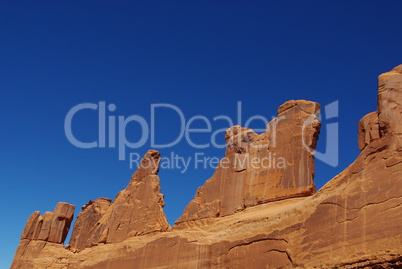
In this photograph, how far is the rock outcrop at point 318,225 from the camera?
15.5 meters

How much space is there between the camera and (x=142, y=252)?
2525 centimetres

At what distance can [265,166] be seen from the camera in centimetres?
2386

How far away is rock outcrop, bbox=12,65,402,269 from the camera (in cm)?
1545

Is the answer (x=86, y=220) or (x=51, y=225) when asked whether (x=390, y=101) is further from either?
(x=86, y=220)

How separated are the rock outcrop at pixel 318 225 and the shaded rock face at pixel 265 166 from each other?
0.10m

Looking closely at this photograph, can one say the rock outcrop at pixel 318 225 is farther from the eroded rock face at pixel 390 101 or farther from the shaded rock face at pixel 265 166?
the shaded rock face at pixel 265 166

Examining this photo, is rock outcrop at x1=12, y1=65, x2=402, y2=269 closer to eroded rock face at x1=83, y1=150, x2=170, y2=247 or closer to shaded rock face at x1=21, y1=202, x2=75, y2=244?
eroded rock face at x1=83, y1=150, x2=170, y2=247

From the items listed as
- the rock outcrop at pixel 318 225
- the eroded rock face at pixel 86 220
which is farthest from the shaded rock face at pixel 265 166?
the eroded rock face at pixel 86 220

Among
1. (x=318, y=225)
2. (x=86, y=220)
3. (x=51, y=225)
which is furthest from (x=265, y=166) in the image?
(x=86, y=220)

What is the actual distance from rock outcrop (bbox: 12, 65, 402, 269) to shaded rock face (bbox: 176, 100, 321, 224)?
10 centimetres

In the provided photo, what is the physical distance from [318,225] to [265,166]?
6529 millimetres

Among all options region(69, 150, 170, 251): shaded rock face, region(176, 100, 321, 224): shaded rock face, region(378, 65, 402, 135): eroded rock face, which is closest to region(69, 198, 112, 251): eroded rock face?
region(69, 150, 170, 251): shaded rock face

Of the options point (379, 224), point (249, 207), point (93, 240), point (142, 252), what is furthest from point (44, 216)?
point (379, 224)

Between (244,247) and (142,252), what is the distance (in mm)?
6945
